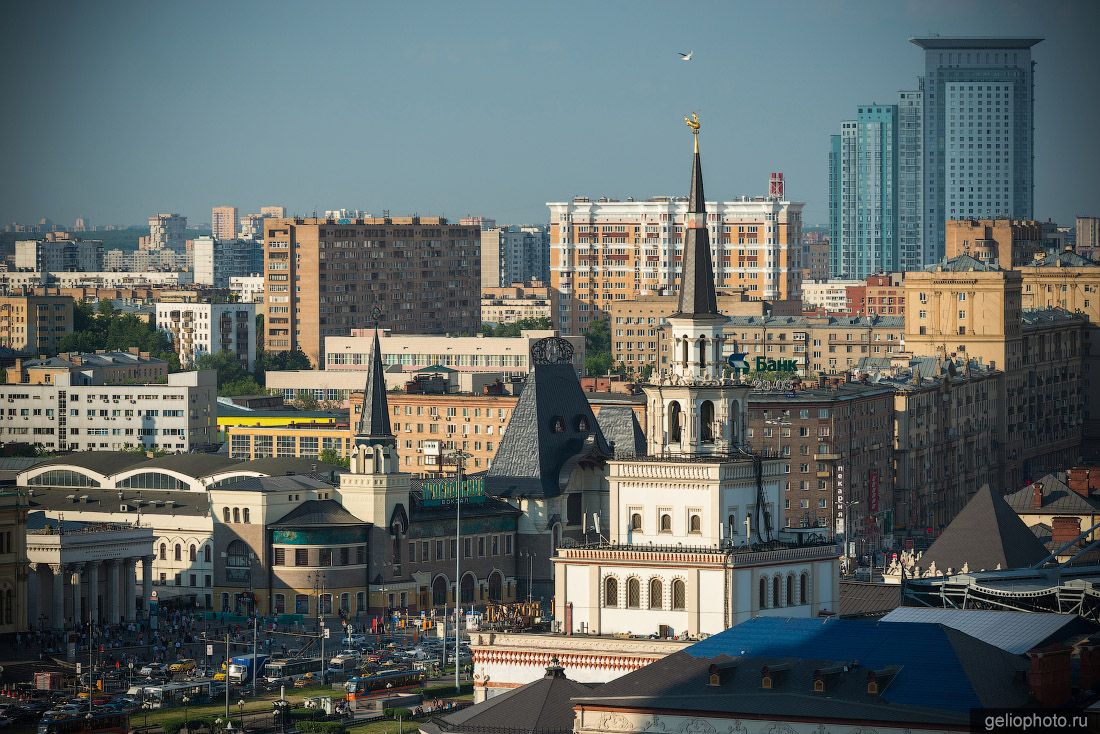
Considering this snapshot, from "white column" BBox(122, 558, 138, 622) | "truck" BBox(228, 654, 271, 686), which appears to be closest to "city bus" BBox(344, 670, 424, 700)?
"truck" BBox(228, 654, 271, 686)

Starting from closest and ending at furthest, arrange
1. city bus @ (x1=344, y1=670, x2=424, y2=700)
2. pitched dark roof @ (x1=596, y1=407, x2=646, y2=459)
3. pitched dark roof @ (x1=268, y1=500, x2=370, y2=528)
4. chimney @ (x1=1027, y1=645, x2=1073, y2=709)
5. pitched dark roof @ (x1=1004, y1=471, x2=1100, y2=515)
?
chimney @ (x1=1027, y1=645, x2=1073, y2=709), city bus @ (x1=344, y1=670, x2=424, y2=700), pitched dark roof @ (x1=1004, y1=471, x2=1100, y2=515), pitched dark roof @ (x1=268, y1=500, x2=370, y2=528), pitched dark roof @ (x1=596, y1=407, x2=646, y2=459)

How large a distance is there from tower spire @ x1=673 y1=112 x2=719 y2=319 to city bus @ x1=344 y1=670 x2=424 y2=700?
1100 inches

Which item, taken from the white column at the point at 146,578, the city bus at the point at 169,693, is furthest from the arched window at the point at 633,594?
the white column at the point at 146,578

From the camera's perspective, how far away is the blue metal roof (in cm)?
8025

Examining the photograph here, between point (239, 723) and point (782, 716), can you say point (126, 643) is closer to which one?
point (239, 723)

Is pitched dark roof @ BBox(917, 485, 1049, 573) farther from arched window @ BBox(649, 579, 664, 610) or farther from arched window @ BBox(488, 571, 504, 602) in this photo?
arched window @ BBox(488, 571, 504, 602)

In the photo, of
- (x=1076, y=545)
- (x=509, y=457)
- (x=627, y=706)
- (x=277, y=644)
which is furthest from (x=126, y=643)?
(x=627, y=706)

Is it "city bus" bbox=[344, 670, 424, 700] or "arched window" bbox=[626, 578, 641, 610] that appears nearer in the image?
"arched window" bbox=[626, 578, 641, 610]

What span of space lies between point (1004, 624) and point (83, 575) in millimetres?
A: 79203

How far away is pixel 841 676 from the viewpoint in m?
81.9

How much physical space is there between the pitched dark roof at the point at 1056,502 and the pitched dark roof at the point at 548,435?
2488 cm

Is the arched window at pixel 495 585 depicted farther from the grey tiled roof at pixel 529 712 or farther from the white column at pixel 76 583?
the grey tiled roof at pixel 529 712

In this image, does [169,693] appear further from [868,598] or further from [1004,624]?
[1004,624]

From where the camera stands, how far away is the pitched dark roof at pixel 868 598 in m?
114
